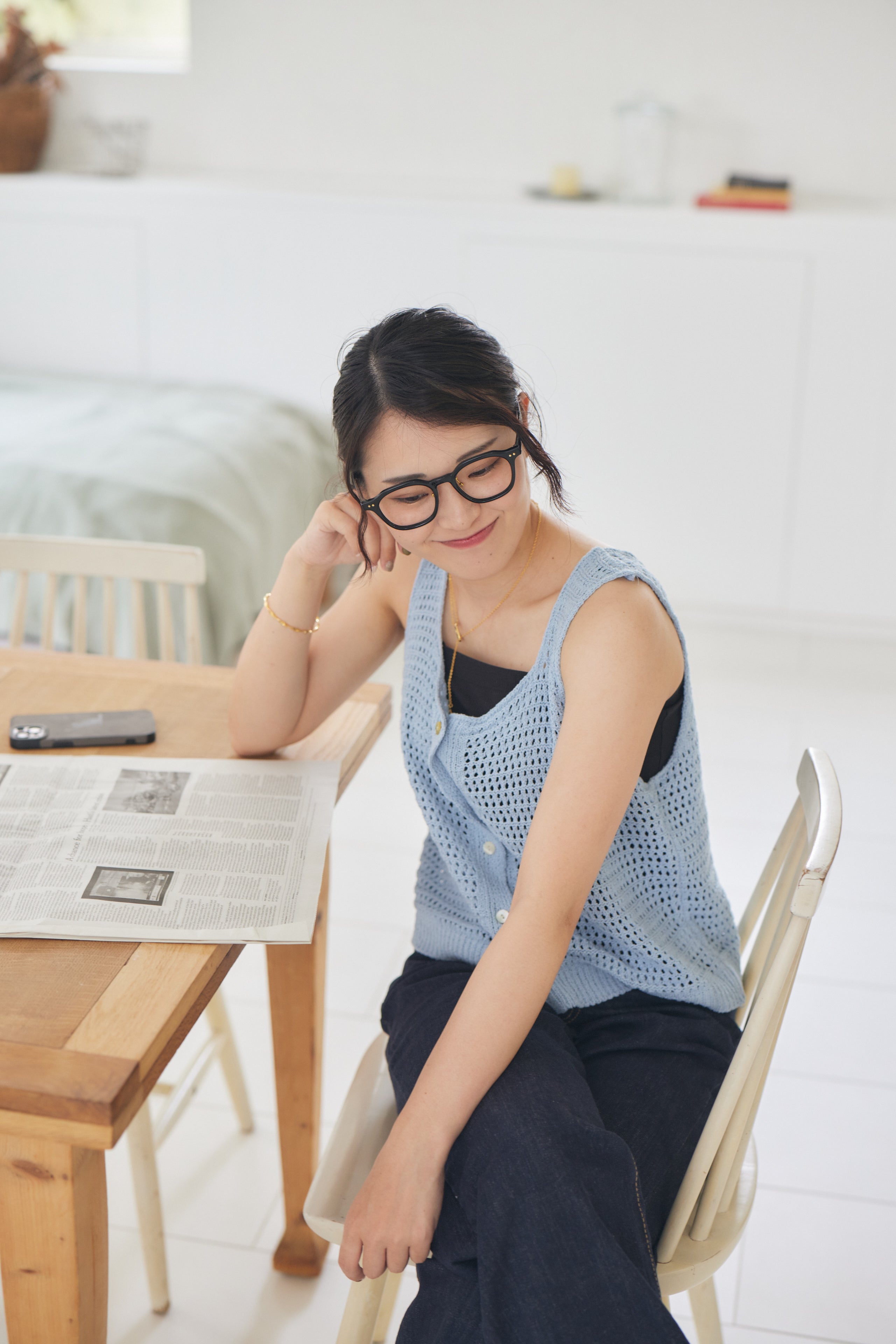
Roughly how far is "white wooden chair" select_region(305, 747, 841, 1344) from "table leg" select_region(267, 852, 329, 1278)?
200 millimetres

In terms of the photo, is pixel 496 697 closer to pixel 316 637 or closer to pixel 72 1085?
pixel 316 637

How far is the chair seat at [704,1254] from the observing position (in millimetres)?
999

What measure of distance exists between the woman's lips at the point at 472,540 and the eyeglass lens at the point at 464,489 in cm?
4

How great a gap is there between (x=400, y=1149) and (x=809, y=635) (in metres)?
2.95

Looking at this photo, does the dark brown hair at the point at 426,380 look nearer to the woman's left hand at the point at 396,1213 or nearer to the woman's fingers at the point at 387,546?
the woman's fingers at the point at 387,546

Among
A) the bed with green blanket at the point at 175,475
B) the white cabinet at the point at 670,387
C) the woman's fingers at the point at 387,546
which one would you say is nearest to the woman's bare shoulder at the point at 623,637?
the woman's fingers at the point at 387,546

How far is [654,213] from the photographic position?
336 centimetres

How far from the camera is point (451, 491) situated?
1053 mm

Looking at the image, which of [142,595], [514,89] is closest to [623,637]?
[142,595]

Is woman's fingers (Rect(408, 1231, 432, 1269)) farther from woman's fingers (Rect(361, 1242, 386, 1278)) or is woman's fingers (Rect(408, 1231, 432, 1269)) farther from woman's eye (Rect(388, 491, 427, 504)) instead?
woman's eye (Rect(388, 491, 427, 504))

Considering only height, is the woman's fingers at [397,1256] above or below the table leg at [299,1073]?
above

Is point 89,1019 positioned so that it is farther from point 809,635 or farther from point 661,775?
point 809,635

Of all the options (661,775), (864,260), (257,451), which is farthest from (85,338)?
(661,775)

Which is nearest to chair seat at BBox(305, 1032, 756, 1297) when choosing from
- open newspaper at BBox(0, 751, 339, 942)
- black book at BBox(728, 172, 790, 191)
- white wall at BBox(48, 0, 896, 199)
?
open newspaper at BBox(0, 751, 339, 942)
